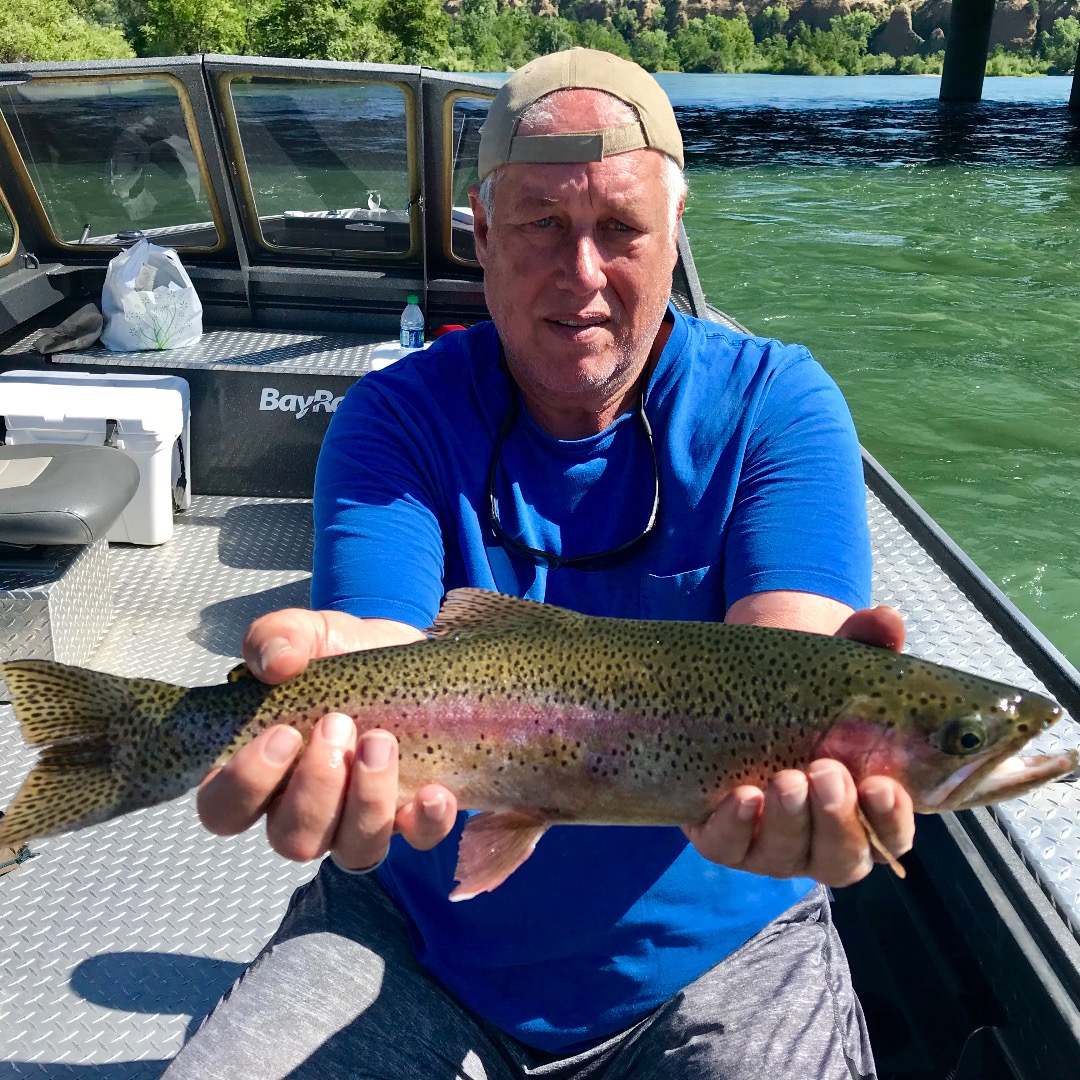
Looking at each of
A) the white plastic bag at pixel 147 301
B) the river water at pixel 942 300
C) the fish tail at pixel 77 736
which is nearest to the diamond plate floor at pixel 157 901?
the fish tail at pixel 77 736

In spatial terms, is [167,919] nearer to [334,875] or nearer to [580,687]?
[334,875]

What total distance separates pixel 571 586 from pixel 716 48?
148 m

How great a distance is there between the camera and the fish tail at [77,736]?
218cm

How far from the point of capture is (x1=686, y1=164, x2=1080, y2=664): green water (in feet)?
34.6

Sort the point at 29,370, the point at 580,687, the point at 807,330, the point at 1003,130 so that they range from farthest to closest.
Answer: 1. the point at 1003,130
2. the point at 807,330
3. the point at 29,370
4. the point at 580,687

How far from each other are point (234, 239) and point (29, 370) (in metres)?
1.61

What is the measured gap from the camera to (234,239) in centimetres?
713

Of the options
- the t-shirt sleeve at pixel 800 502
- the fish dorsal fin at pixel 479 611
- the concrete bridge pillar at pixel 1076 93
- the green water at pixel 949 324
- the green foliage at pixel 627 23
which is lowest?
the green water at pixel 949 324

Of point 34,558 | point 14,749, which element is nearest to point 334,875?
point 14,749

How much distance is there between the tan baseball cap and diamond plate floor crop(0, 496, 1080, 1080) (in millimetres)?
1877

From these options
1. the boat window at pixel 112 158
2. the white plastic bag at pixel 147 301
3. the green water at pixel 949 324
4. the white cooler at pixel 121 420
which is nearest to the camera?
the white cooler at pixel 121 420

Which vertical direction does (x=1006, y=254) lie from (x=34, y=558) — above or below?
below

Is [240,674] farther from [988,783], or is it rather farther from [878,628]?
[988,783]

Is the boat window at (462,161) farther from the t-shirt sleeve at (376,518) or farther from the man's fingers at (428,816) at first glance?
the man's fingers at (428,816)
